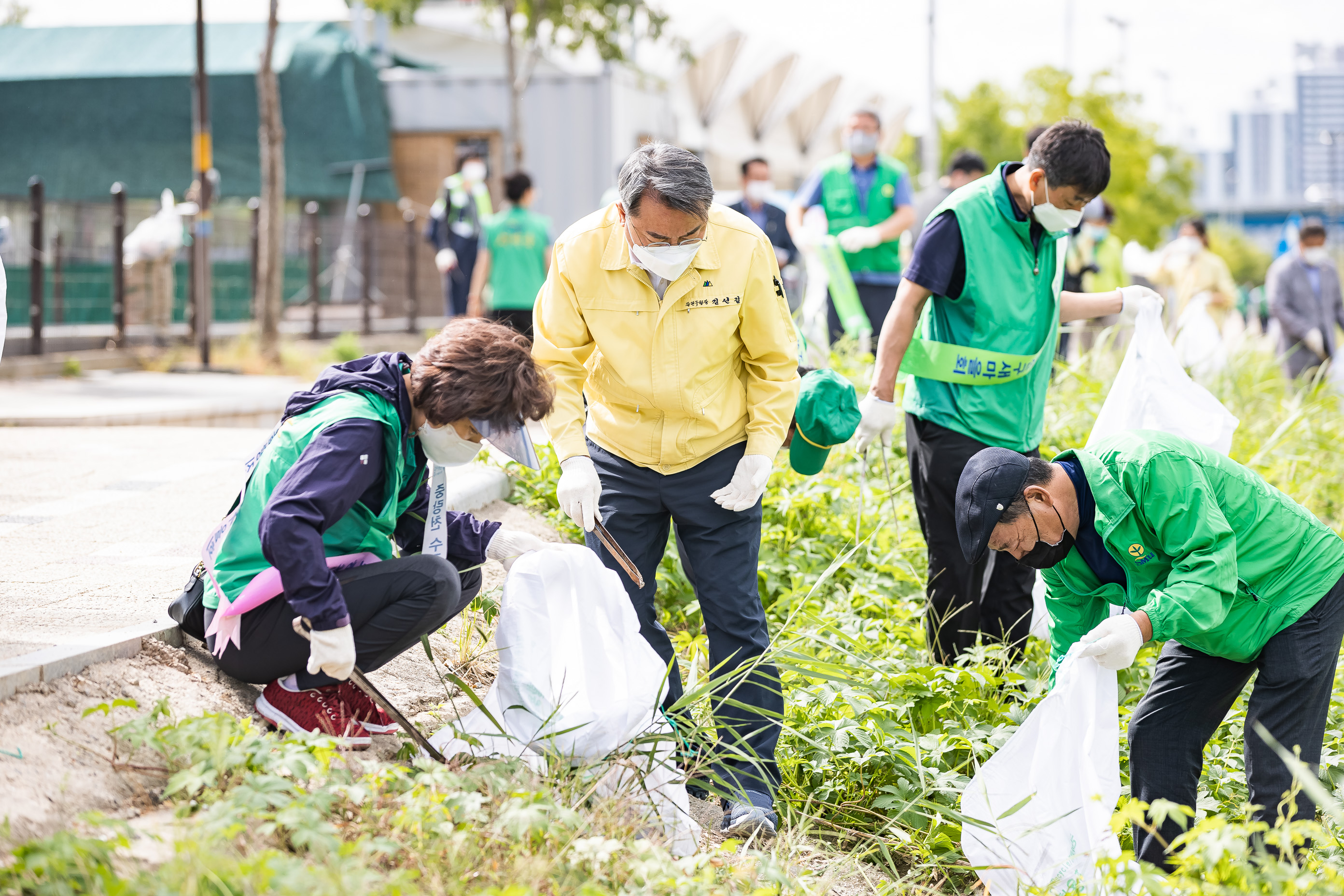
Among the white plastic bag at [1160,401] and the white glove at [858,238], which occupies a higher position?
the white glove at [858,238]

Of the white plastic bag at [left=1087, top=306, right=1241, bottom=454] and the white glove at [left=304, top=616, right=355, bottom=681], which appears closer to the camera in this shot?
the white glove at [left=304, top=616, right=355, bottom=681]

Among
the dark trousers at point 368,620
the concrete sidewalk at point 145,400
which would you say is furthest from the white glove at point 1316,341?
the dark trousers at point 368,620

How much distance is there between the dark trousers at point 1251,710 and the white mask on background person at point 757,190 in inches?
245

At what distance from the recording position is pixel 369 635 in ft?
9.89

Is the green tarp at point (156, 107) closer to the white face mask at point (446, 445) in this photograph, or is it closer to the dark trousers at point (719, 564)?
the dark trousers at point (719, 564)

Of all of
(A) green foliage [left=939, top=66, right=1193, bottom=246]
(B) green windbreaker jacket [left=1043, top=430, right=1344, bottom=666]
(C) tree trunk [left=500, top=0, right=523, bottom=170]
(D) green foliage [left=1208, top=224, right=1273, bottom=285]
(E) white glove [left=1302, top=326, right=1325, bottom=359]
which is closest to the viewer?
(B) green windbreaker jacket [left=1043, top=430, right=1344, bottom=666]

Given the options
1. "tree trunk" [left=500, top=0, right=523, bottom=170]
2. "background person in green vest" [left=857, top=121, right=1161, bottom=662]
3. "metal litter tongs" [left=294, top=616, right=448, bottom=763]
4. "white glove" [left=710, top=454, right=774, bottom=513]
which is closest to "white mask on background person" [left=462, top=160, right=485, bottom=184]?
"background person in green vest" [left=857, top=121, right=1161, bottom=662]

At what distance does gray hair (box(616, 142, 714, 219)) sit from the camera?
298cm

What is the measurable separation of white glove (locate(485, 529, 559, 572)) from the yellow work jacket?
289 millimetres

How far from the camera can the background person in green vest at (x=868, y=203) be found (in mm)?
7398

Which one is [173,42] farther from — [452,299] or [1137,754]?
[1137,754]

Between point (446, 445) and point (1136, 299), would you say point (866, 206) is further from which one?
point (446, 445)

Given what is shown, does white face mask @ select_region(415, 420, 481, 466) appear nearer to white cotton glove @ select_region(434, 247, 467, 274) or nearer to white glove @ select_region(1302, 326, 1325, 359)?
white cotton glove @ select_region(434, 247, 467, 274)

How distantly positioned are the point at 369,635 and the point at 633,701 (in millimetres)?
650
